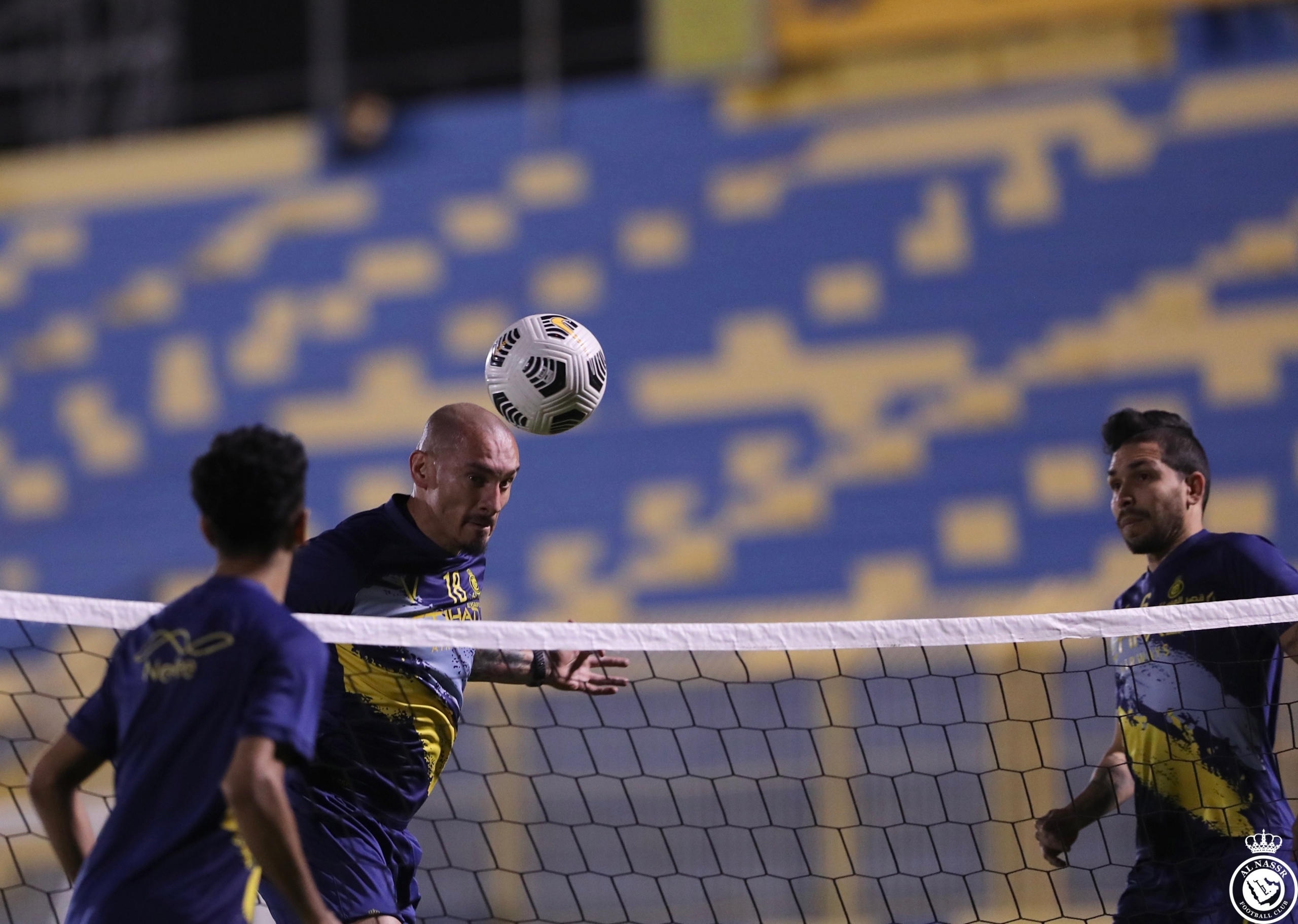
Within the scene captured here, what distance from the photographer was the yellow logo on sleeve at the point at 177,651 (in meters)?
3.19

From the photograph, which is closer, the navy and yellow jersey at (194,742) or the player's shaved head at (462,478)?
the navy and yellow jersey at (194,742)

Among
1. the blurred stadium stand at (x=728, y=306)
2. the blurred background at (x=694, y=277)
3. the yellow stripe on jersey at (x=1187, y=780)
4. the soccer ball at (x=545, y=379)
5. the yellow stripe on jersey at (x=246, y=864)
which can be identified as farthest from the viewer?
the blurred background at (x=694, y=277)

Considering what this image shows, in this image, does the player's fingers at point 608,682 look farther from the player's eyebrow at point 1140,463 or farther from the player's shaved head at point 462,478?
the player's eyebrow at point 1140,463

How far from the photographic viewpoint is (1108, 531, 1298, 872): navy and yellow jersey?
4480mm

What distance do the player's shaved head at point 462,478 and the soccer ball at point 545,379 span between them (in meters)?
0.59

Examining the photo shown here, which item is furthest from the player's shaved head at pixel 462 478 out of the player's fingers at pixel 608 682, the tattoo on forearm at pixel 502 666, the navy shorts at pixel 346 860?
the navy shorts at pixel 346 860

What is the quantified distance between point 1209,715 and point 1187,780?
202mm

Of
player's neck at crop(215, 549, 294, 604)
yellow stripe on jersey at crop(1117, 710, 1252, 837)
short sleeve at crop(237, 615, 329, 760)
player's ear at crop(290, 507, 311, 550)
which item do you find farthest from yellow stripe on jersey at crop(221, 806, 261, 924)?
yellow stripe on jersey at crop(1117, 710, 1252, 837)

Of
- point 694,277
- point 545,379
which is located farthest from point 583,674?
point 694,277

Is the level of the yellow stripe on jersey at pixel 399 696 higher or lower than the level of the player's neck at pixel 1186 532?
lower

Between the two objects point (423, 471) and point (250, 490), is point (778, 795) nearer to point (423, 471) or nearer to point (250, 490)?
point (423, 471)

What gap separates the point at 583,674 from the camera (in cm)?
489

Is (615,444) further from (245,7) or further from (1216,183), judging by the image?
(245,7)

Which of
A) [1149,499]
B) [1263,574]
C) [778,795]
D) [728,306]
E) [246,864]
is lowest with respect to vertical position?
[778,795]
